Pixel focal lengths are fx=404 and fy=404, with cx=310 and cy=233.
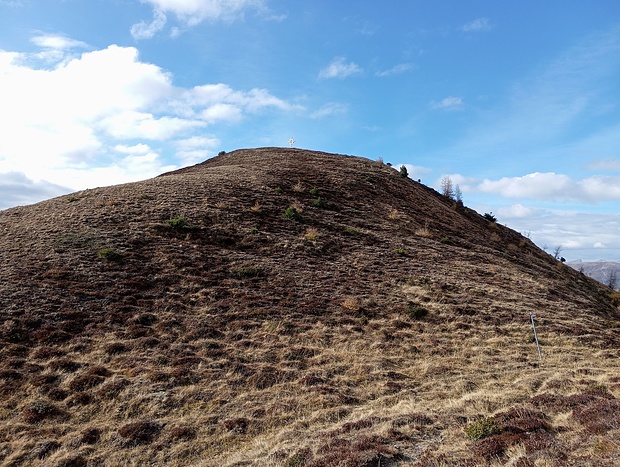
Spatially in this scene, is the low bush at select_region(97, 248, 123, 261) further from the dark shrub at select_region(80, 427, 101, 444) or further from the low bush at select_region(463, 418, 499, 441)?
the low bush at select_region(463, 418, 499, 441)

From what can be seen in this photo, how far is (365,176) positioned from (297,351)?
32.9 m

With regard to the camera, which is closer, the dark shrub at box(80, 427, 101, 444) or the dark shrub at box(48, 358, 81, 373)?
the dark shrub at box(80, 427, 101, 444)

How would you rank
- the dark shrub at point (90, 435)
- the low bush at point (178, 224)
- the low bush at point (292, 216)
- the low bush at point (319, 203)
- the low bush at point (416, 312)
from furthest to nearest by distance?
the low bush at point (319, 203) < the low bush at point (292, 216) < the low bush at point (178, 224) < the low bush at point (416, 312) < the dark shrub at point (90, 435)

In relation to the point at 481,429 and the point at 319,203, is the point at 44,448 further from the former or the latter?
the point at 319,203

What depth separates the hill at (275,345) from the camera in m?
9.23

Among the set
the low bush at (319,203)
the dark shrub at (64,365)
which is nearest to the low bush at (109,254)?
the dark shrub at (64,365)

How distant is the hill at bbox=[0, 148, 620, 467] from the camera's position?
→ 923 centimetres

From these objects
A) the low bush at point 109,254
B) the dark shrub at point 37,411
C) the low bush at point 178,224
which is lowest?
the dark shrub at point 37,411

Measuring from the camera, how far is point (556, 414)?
9.84m

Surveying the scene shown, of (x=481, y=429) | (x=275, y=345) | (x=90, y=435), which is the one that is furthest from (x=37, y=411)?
(x=481, y=429)

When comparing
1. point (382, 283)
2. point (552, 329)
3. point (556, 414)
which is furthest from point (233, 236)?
point (556, 414)

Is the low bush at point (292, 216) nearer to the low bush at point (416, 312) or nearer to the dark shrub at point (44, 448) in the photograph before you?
the low bush at point (416, 312)

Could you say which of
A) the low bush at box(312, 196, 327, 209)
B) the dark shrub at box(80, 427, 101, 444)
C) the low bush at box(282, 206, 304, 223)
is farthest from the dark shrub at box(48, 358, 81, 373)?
the low bush at box(312, 196, 327, 209)

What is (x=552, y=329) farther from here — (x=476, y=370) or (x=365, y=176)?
(x=365, y=176)
